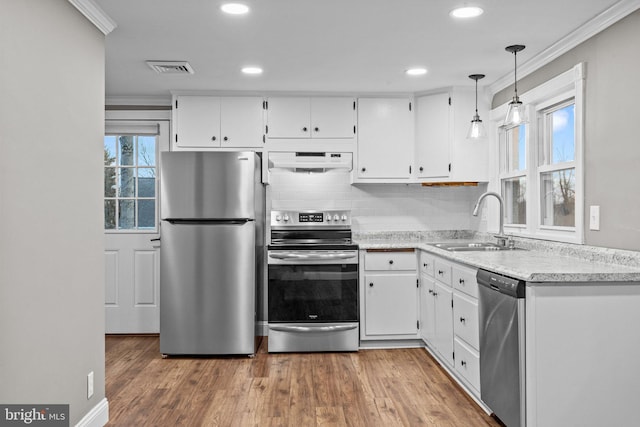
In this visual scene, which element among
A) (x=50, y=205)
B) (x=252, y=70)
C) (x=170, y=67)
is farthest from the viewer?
(x=252, y=70)

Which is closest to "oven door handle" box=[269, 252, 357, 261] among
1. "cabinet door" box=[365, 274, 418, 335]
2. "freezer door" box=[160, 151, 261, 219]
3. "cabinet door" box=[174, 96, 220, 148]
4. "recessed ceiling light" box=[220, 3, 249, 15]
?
"cabinet door" box=[365, 274, 418, 335]

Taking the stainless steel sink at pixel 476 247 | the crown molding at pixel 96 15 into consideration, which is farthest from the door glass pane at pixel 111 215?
the stainless steel sink at pixel 476 247

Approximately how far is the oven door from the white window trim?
1.40 m

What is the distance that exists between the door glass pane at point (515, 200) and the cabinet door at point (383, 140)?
878 millimetres

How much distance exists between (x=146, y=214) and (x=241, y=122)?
134cm

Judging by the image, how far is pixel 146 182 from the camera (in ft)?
16.1

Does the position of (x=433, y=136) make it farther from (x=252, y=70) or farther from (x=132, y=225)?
(x=132, y=225)

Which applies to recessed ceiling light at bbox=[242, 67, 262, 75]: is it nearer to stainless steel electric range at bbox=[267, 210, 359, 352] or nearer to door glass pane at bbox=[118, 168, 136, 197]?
stainless steel electric range at bbox=[267, 210, 359, 352]

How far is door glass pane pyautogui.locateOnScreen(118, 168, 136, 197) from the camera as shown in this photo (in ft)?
16.1

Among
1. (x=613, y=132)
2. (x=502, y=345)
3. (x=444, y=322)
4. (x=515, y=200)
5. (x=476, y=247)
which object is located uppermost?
(x=613, y=132)

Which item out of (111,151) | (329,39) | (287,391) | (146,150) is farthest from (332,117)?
(287,391)

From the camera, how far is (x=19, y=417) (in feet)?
6.62

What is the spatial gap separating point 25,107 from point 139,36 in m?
1.25

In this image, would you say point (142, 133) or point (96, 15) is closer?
point (96, 15)
